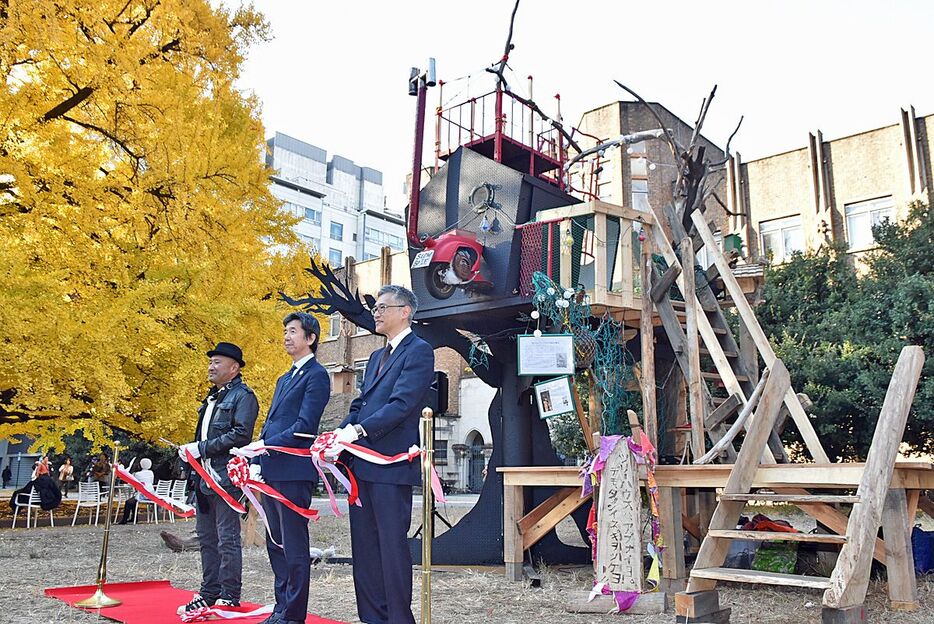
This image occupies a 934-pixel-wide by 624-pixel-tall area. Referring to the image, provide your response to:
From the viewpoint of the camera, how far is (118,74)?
928cm

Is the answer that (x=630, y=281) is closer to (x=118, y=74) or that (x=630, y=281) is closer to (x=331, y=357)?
(x=118, y=74)

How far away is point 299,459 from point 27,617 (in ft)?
9.19

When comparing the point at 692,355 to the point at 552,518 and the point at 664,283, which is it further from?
the point at 552,518

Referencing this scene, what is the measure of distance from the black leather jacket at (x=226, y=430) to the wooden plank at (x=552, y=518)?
3.73 m

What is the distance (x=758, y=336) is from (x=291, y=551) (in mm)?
5344

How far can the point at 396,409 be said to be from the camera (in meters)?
4.16

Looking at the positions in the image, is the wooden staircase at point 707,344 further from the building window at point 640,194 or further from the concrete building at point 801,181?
the building window at point 640,194

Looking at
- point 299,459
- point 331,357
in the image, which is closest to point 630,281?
point 299,459

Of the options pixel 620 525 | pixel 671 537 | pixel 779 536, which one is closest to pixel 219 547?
pixel 620 525

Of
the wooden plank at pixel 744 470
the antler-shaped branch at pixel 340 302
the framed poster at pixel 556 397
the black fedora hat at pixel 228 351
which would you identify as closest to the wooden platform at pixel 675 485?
the wooden plank at pixel 744 470

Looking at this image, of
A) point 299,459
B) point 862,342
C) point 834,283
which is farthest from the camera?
point 834,283

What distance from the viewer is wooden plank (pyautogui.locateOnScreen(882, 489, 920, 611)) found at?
5.85 metres

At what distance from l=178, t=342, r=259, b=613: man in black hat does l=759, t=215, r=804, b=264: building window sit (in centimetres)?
2452

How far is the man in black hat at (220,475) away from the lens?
211 inches
